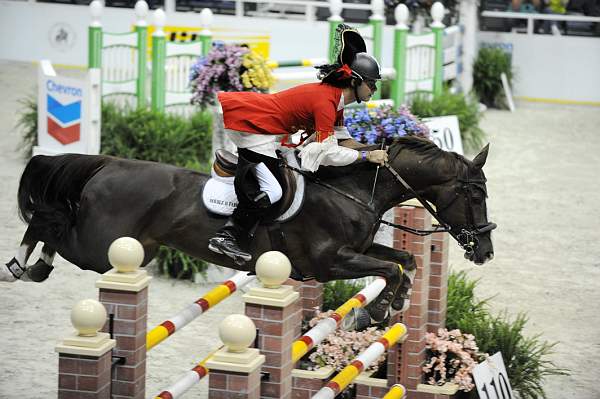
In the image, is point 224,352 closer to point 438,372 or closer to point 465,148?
point 438,372

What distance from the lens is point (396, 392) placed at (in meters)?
5.71

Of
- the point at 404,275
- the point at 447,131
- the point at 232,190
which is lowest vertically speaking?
the point at 404,275

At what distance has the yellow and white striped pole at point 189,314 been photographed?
4.61m

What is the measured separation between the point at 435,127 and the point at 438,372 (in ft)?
17.8

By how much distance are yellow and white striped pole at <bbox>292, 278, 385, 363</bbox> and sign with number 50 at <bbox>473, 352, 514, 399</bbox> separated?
841mm

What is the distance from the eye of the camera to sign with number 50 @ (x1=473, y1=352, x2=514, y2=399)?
5.75 metres

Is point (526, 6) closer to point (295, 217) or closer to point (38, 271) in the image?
point (295, 217)

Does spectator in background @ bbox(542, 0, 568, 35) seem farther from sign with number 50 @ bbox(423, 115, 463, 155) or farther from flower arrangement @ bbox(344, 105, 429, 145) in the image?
flower arrangement @ bbox(344, 105, 429, 145)

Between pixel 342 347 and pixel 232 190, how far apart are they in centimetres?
106

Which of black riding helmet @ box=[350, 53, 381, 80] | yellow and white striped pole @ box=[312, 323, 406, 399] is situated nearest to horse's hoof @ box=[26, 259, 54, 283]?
yellow and white striped pole @ box=[312, 323, 406, 399]

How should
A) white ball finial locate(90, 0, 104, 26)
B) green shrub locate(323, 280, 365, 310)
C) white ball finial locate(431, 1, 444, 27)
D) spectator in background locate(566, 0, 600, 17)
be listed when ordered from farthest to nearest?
spectator in background locate(566, 0, 600, 17)
white ball finial locate(431, 1, 444, 27)
white ball finial locate(90, 0, 104, 26)
green shrub locate(323, 280, 365, 310)

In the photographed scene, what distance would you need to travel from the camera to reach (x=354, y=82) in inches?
212

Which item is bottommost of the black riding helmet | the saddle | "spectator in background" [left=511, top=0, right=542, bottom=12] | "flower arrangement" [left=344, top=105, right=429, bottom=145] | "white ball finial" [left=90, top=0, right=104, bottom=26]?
the saddle

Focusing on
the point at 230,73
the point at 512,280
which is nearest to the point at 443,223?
the point at 512,280
